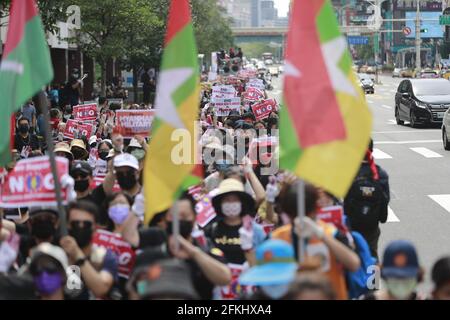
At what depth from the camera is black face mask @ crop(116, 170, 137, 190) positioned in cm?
833

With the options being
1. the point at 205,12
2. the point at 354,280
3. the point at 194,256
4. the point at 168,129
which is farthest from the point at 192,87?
the point at 205,12

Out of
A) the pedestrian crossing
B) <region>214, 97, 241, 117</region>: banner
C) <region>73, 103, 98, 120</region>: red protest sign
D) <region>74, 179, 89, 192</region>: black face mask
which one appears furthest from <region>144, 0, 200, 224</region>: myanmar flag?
the pedestrian crossing

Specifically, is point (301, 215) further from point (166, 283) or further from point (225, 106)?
point (225, 106)

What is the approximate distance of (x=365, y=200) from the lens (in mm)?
8805

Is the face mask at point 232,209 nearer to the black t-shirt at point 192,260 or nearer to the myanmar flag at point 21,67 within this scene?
the black t-shirt at point 192,260

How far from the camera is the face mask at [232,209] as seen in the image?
22.8 feet

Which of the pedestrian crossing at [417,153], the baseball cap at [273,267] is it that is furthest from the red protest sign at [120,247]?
the pedestrian crossing at [417,153]

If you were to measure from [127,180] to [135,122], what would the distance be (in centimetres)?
506

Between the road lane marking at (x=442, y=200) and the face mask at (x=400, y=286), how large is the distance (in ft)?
33.3

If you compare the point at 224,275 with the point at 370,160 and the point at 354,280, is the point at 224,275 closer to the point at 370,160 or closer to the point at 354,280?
the point at 354,280

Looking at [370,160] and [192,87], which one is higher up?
[192,87]

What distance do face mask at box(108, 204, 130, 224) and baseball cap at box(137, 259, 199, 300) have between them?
1.48 metres

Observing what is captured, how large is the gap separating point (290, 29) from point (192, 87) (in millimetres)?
705
